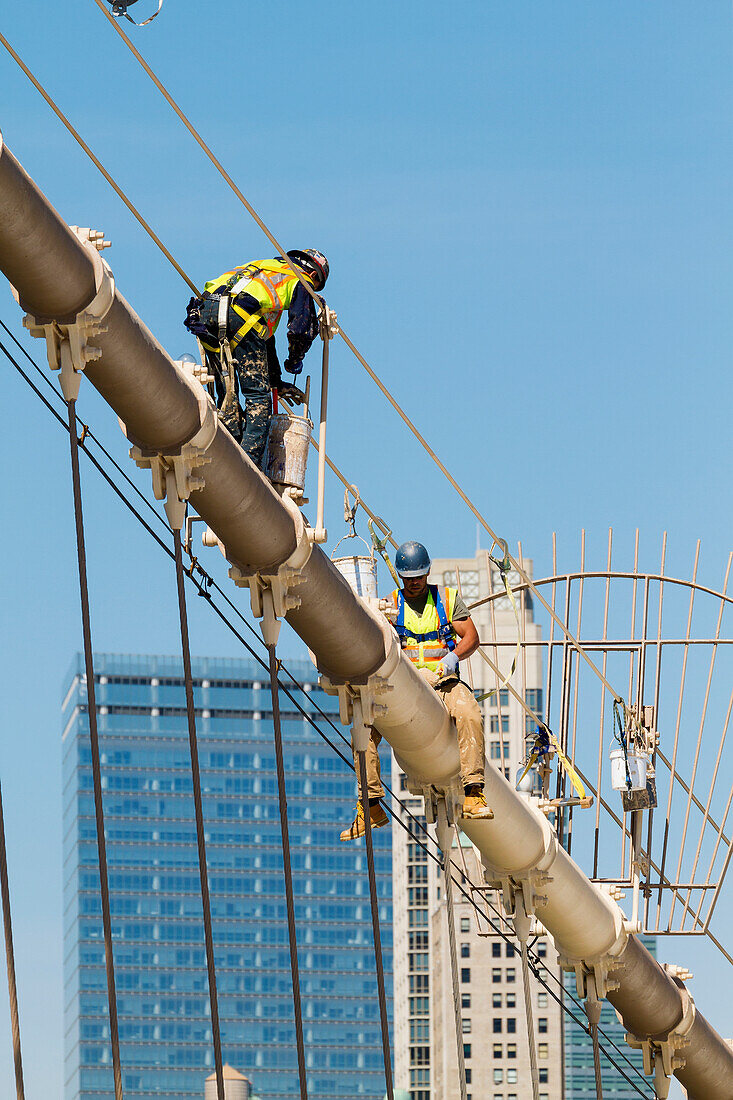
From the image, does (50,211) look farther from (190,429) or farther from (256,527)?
(256,527)

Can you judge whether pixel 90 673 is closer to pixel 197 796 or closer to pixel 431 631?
pixel 197 796

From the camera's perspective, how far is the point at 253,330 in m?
19.2

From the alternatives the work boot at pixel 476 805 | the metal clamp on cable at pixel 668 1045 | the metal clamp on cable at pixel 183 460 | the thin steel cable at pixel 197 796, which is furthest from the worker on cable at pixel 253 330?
the metal clamp on cable at pixel 668 1045

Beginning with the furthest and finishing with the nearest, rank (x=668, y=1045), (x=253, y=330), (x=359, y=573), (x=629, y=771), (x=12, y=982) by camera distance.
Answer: (x=668, y=1045) → (x=629, y=771) → (x=359, y=573) → (x=253, y=330) → (x=12, y=982)

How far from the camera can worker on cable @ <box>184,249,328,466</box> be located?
19109mm

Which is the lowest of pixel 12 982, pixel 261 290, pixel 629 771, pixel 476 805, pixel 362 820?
pixel 12 982

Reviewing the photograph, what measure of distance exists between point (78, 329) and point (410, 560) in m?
5.57

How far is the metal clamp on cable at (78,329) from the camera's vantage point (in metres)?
17.2

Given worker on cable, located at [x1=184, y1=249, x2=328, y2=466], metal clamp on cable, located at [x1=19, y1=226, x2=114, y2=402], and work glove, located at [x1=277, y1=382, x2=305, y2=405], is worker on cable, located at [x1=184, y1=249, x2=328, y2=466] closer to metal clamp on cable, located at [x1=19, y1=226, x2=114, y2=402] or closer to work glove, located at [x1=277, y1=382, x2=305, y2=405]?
work glove, located at [x1=277, y1=382, x2=305, y2=405]

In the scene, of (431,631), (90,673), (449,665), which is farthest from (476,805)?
(90,673)

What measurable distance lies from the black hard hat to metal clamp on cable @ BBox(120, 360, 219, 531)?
61.7 inches

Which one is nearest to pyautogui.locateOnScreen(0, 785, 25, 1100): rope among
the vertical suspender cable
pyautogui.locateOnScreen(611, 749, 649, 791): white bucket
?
the vertical suspender cable

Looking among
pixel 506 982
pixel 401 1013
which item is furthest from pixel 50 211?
pixel 401 1013

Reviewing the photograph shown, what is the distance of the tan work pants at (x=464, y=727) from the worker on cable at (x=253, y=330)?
12.9 feet
